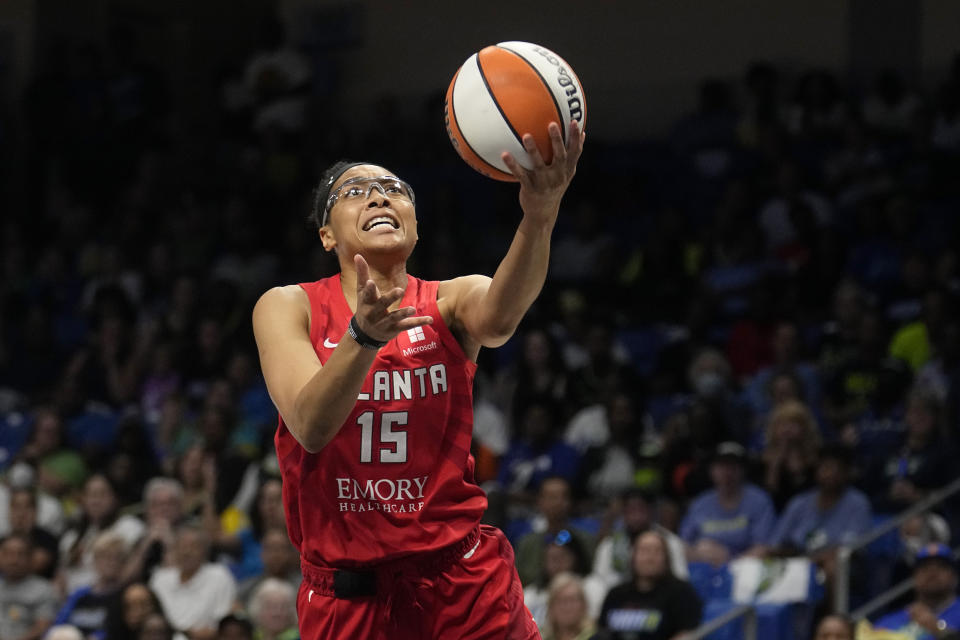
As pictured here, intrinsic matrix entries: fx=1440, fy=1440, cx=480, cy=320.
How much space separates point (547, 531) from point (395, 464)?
4.91 meters

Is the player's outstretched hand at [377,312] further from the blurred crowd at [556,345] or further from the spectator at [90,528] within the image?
the spectator at [90,528]

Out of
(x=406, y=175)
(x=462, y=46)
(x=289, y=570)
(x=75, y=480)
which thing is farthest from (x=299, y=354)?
(x=462, y=46)

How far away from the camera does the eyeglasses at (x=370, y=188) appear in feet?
11.9

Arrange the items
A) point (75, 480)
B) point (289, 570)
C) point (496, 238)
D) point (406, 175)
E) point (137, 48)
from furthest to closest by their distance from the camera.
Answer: point (137, 48), point (406, 175), point (496, 238), point (75, 480), point (289, 570)

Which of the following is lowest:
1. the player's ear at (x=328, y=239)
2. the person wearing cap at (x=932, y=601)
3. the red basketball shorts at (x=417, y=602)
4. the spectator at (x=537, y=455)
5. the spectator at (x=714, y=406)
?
the person wearing cap at (x=932, y=601)

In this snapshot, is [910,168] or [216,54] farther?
[216,54]

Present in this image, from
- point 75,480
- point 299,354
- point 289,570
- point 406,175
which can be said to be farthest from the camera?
point 406,175

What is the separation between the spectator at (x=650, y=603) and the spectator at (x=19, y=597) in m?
3.57

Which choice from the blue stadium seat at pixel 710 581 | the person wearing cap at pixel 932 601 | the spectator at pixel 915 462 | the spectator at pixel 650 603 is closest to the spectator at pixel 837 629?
the person wearing cap at pixel 932 601

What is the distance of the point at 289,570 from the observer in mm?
8211

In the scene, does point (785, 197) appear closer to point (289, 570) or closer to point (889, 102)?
point (889, 102)

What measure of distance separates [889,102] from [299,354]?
339 inches

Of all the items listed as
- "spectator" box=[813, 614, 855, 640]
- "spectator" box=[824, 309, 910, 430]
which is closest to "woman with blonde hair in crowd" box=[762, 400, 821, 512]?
"spectator" box=[824, 309, 910, 430]

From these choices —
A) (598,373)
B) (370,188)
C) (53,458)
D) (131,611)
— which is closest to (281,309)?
(370,188)
